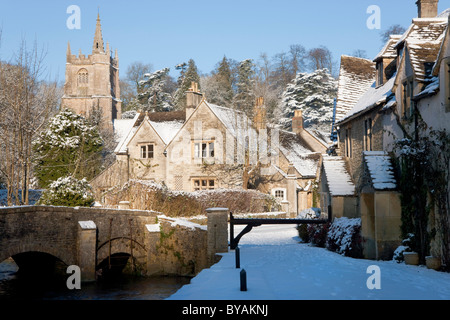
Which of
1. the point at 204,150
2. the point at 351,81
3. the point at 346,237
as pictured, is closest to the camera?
the point at 346,237

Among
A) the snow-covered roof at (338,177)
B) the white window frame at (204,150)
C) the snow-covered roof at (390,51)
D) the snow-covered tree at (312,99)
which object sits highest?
the snow-covered tree at (312,99)

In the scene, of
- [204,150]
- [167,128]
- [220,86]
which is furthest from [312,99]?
[204,150]

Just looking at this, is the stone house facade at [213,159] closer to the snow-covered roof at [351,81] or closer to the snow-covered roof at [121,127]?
the snow-covered roof at [351,81]

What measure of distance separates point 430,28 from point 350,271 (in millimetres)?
9480

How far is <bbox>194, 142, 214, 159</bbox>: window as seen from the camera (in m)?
36.2

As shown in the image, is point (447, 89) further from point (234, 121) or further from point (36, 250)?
point (234, 121)

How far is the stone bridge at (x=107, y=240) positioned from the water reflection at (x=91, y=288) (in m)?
0.67

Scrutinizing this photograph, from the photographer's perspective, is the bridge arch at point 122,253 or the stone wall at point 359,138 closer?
the stone wall at point 359,138

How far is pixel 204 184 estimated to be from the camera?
36719 mm

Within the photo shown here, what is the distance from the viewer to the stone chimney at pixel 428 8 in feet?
64.2

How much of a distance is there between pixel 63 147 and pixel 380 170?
2533cm

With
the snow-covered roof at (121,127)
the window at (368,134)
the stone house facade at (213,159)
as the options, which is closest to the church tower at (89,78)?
the snow-covered roof at (121,127)

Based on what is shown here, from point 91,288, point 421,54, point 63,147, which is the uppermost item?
point 421,54

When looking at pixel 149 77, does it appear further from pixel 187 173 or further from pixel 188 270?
pixel 188 270
